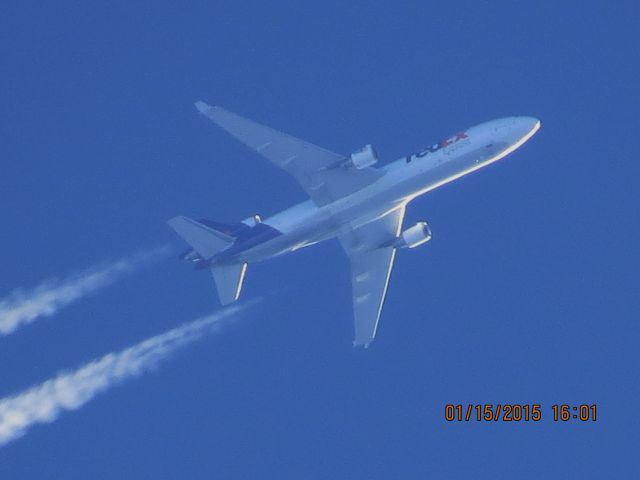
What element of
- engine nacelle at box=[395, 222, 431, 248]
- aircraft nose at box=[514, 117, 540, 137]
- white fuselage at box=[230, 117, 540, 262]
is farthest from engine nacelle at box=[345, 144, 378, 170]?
aircraft nose at box=[514, 117, 540, 137]

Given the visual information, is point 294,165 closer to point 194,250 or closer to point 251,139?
point 251,139

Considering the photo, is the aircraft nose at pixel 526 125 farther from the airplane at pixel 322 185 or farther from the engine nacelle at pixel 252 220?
the engine nacelle at pixel 252 220

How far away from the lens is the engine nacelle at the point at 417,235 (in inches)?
3260

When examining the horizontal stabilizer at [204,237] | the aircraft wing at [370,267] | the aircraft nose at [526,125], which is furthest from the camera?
the aircraft wing at [370,267]

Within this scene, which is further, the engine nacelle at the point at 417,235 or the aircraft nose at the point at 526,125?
the engine nacelle at the point at 417,235

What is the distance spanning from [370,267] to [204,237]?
1206 centimetres

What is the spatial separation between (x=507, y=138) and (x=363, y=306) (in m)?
15.9

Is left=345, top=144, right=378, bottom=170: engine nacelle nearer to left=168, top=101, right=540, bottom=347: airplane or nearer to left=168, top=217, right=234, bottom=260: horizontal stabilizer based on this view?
left=168, top=101, right=540, bottom=347: airplane

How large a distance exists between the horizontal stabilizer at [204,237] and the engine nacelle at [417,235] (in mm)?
11572

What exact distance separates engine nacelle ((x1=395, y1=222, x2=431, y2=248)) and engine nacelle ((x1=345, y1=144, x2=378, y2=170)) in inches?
281

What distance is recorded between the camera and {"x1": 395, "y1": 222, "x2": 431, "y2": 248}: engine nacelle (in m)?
82.8

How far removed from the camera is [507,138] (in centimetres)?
7894

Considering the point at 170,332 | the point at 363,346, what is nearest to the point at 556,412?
the point at 363,346

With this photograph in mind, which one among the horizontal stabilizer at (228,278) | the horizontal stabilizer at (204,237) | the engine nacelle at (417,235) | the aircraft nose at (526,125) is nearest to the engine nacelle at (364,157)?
Answer: the engine nacelle at (417,235)
